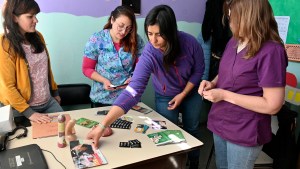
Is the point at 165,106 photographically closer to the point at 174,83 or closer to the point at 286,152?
the point at 174,83

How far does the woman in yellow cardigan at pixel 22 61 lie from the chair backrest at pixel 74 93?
0.43m

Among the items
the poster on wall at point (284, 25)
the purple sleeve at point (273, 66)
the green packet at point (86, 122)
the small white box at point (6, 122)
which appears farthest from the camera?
the poster on wall at point (284, 25)

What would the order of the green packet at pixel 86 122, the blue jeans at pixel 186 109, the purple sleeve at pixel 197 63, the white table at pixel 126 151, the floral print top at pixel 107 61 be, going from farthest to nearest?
the floral print top at pixel 107 61 < the blue jeans at pixel 186 109 < the purple sleeve at pixel 197 63 < the green packet at pixel 86 122 < the white table at pixel 126 151

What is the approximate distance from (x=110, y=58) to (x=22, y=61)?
633mm

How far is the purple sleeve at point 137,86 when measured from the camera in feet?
4.75

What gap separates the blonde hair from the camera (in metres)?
1.10

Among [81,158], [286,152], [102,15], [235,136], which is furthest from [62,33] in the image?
[286,152]

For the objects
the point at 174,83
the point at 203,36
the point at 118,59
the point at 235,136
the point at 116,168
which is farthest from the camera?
the point at 203,36

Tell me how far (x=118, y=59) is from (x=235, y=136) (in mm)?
1109

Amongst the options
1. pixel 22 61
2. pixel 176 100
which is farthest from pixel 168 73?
pixel 22 61

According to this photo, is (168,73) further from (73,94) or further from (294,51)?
(294,51)

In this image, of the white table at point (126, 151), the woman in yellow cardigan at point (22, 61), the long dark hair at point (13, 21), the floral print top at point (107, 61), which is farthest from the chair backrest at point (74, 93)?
the white table at point (126, 151)

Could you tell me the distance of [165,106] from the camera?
1893 millimetres

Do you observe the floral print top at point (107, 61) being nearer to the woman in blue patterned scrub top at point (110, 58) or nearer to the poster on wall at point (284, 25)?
the woman in blue patterned scrub top at point (110, 58)
